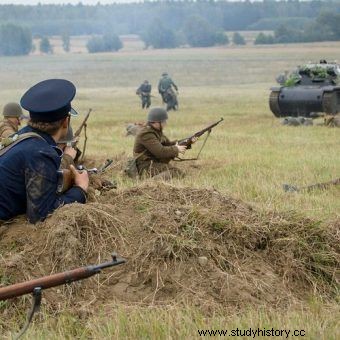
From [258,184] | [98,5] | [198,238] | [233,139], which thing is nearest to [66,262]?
[198,238]

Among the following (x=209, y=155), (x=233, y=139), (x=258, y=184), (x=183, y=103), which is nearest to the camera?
(x=258, y=184)

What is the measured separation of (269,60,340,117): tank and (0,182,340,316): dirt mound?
18.0 metres

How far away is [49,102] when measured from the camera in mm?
6109

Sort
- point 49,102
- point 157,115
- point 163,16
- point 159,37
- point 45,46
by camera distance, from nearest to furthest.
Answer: point 49,102 < point 157,115 < point 45,46 < point 159,37 < point 163,16

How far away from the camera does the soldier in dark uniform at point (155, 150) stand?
12.2 metres

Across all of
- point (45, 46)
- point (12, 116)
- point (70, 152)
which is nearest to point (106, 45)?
point (45, 46)

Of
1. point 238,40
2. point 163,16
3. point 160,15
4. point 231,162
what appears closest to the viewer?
point 231,162

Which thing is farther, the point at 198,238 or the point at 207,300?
the point at 198,238

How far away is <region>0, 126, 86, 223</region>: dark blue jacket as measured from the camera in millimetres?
6004

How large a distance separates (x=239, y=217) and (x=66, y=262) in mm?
1492

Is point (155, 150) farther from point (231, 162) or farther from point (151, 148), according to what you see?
point (231, 162)

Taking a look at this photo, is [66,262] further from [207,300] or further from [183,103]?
[183,103]

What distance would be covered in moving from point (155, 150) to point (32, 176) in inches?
250

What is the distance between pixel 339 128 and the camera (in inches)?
845
